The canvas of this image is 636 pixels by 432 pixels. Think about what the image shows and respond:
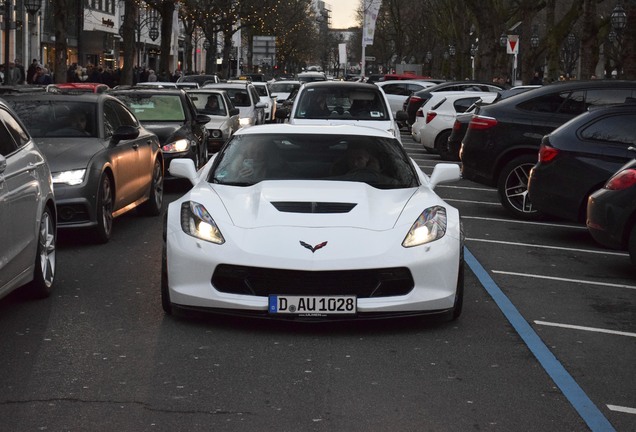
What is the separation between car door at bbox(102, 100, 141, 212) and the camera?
499 inches

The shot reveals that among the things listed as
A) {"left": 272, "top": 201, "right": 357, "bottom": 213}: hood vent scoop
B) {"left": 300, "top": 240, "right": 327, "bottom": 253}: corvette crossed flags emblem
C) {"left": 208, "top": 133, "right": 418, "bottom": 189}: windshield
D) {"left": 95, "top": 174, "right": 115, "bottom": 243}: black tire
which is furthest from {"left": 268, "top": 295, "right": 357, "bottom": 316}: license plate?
{"left": 95, "top": 174, "right": 115, "bottom": 243}: black tire

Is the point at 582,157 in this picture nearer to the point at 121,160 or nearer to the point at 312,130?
the point at 312,130

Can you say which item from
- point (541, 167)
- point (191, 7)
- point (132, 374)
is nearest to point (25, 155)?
point (132, 374)

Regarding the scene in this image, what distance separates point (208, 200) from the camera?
8289 millimetres

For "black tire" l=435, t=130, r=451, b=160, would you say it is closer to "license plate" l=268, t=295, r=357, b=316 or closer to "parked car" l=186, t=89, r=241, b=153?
"parked car" l=186, t=89, r=241, b=153

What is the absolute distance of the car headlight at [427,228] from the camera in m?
7.91

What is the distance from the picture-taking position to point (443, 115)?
2681 centimetres

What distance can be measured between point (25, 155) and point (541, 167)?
245 inches

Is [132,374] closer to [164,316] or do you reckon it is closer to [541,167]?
[164,316]

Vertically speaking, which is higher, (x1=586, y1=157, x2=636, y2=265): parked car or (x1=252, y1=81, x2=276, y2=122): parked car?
(x1=586, y1=157, x2=636, y2=265): parked car

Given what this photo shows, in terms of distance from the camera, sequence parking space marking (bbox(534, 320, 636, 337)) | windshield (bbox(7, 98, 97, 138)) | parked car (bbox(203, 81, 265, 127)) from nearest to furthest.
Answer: parking space marking (bbox(534, 320, 636, 337))
windshield (bbox(7, 98, 97, 138))
parked car (bbox(203, 81, 265, 127))

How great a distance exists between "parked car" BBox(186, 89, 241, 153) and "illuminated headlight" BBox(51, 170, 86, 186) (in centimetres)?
1214

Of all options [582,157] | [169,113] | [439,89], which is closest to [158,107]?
[169,113]

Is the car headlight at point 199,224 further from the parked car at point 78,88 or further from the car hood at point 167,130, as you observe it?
the car hood at point 167,130
